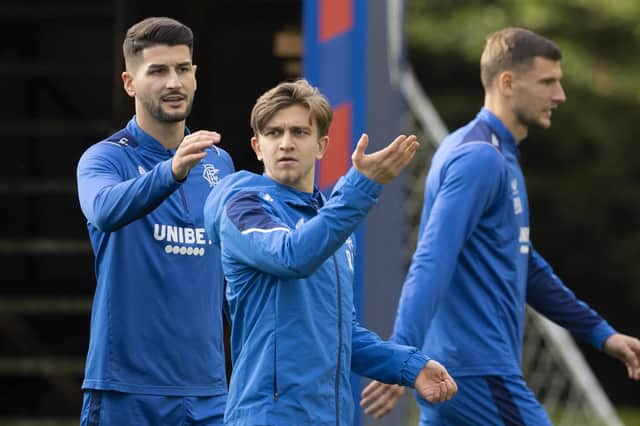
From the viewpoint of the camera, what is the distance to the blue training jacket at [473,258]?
4.35m

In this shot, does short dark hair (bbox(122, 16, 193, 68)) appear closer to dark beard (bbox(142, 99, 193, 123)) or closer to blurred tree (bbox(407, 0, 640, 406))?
dark beard (bbox(142, 99, 193, 123))

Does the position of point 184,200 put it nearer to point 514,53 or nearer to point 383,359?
point 383,359

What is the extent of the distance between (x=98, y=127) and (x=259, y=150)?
12.9ft

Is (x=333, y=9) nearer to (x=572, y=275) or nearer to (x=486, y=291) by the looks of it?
(x=486, y=291)

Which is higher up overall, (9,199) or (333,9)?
(333,9)

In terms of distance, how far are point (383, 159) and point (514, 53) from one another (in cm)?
179

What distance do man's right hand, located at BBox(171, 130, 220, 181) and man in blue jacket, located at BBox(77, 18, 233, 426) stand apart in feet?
1.31

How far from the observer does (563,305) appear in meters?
4.95

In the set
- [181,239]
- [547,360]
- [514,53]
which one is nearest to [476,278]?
[514,53]

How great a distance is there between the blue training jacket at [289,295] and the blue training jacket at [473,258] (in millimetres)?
932

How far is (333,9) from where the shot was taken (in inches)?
185

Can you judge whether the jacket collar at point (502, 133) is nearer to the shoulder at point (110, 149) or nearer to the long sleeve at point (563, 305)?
the long sleeve at point (563, 305)

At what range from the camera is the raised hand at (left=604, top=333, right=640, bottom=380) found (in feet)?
15.7

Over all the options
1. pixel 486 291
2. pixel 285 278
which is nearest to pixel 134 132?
pixel 285 278
